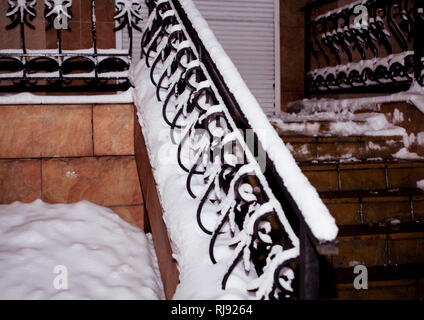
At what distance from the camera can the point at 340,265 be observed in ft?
8.79

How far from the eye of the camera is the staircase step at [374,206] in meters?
2.98

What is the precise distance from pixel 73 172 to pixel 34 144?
0.44 meters

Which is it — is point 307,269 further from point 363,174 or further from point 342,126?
point 342,126

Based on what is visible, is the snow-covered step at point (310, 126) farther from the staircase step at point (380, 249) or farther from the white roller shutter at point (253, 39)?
the white roller shutter at point (253, 39)

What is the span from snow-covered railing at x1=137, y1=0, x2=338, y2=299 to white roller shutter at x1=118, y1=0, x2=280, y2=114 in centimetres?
416

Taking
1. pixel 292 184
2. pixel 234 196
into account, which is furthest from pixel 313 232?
pixel 234 196

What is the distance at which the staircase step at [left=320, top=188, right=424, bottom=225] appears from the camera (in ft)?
9.78

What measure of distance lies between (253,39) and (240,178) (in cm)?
580

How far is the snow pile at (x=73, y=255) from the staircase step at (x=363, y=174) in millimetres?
1614

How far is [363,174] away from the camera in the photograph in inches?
131

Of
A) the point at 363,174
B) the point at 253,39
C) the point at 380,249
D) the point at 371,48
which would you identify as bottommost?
the point at 380,249

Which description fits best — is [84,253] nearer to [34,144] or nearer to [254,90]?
[34,144]

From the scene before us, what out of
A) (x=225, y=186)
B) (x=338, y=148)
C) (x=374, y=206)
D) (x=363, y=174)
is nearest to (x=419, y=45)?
(x=338, y=148)
